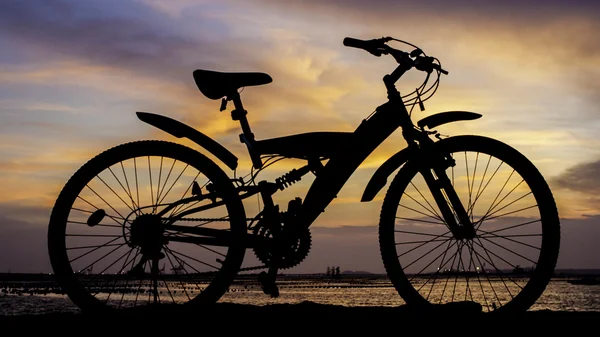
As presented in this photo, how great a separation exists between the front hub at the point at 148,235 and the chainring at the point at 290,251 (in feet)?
2.60

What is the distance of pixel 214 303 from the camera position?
16.1 feet

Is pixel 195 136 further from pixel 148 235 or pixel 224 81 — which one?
pixel 148 235

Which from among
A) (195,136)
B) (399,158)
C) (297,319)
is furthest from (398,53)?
(297,319)

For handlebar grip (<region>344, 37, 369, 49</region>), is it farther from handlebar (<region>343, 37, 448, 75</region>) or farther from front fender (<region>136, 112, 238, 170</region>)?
front fender (<region>136, 112, 238, 170</region>)

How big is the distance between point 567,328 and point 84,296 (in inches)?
140

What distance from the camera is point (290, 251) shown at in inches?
197

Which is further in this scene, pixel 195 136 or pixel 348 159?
pixel 195 136

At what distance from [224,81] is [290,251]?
1500mm

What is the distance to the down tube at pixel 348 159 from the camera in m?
A: 4.91

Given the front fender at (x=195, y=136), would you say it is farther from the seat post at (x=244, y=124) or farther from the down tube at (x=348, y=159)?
the down tube at (x=348, y=159)

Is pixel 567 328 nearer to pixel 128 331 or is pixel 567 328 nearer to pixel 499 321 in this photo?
pixel 499 321

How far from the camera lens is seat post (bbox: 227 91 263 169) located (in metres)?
5.11

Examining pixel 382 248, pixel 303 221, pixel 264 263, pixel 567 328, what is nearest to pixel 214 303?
pixel 264 263

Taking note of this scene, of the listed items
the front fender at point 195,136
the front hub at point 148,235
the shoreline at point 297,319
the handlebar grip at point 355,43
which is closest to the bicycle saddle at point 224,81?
the front fender at point 195,136
